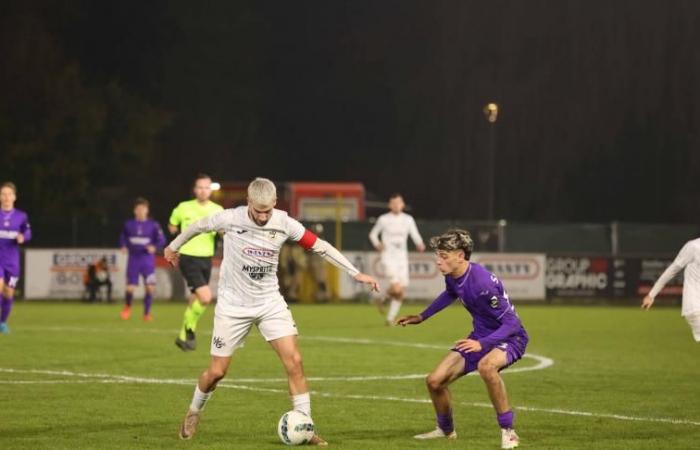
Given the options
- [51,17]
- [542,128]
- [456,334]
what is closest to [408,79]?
[542,128]

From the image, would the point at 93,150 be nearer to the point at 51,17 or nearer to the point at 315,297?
the point at 51,17

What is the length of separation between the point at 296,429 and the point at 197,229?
6.21ft

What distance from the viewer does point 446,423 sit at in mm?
11320

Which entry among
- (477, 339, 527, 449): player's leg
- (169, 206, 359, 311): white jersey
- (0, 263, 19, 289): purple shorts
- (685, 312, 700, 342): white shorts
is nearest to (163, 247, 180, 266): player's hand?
(169, 206, 359, 311): white jersey

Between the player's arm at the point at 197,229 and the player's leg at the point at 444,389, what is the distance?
217 cm

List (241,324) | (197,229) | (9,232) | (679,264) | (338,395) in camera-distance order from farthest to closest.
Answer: (9,232) < (679,264) < (338,395) < (197,229) < (241,324)

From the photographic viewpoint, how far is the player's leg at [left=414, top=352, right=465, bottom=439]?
1113 centimetres

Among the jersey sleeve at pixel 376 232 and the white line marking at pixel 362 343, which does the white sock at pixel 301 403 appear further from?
the jersey sleeve at pixel 376 232

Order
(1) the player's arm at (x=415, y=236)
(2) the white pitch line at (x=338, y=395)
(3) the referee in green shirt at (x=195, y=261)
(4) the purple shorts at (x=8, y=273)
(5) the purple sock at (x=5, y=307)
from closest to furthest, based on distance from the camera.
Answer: (2) the white pitch line at (x=338, y=395) → (3) the referee in green shirt at (x=195, y=261) → (4) the purple shorts at (x=8, y=273) → (5) the purple sock at (x=5, y=307) → (1) the player's arm at (x=415, y=236)

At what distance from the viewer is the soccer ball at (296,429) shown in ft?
35.1

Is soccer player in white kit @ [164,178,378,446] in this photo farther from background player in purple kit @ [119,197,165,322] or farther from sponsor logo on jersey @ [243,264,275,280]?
background player in purple kit @ [119,197,165,322]

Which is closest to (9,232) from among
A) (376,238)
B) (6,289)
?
(6,289)

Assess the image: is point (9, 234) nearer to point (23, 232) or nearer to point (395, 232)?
point (23, 232)

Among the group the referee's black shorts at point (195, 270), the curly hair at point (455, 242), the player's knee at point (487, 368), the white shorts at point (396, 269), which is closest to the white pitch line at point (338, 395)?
the player's knee at point (487, 368)
